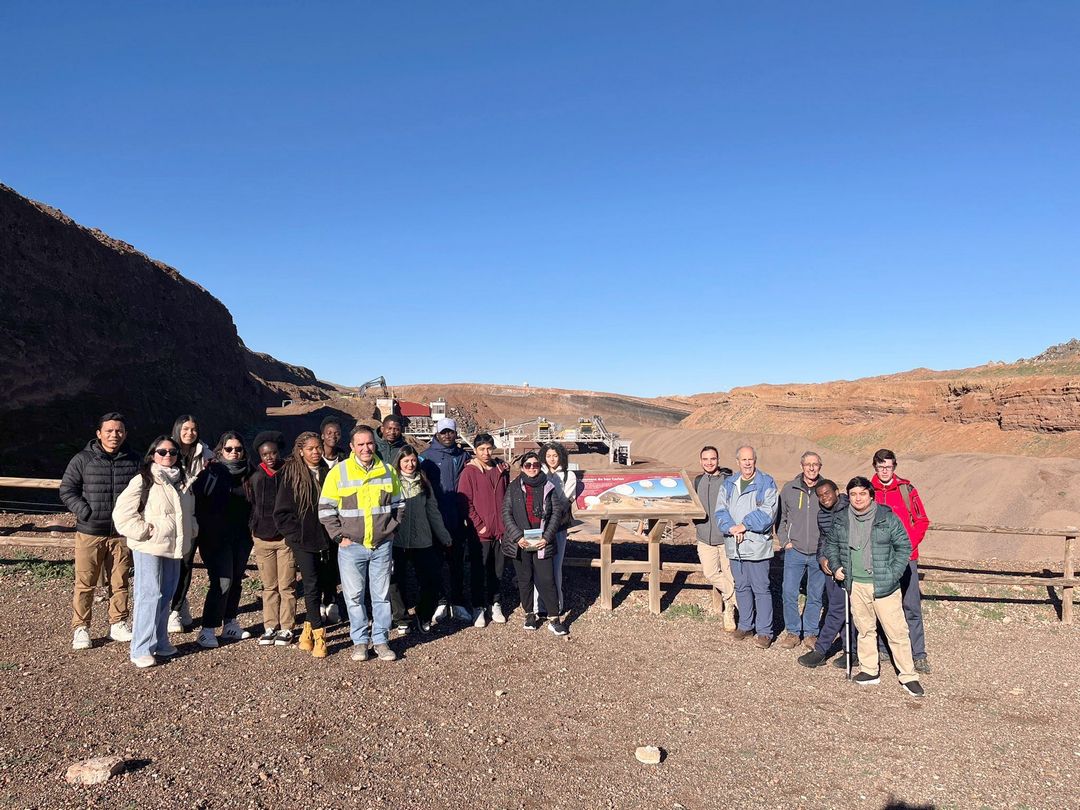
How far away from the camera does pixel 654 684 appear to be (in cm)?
523

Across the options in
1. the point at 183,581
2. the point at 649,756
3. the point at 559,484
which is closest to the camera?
the point at 649,756

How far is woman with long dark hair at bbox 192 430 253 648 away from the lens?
5.49 meters

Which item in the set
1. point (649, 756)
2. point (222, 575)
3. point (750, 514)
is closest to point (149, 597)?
point (222, 575)

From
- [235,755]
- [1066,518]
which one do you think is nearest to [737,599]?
[235,755]

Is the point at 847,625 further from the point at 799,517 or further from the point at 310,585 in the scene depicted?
the point at 310,585

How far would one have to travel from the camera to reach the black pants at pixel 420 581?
20.1 ft

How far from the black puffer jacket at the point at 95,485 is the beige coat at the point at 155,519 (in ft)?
0.88

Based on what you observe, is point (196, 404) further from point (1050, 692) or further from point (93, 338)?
point (1050, 692)

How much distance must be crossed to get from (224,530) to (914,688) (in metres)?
5.83

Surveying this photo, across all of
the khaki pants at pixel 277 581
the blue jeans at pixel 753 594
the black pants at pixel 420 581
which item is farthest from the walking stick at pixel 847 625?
the khaki pants at pixel 277 581

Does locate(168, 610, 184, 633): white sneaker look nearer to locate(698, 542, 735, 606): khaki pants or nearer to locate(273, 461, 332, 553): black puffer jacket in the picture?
locate(273, 461, 332, 553): black puffer jacket

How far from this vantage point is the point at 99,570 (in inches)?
215

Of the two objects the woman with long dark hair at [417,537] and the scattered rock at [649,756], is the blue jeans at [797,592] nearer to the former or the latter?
the scattered rock at [649,756]

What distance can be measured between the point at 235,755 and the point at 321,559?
2123 mm
